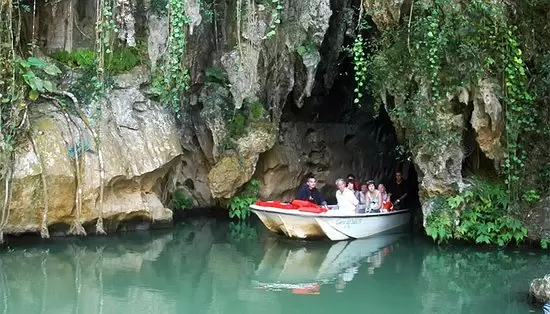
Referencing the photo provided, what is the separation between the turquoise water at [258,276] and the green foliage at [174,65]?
287 cm

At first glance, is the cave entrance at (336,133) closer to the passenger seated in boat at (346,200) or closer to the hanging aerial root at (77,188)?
the passenger seated in boat at (346,200)

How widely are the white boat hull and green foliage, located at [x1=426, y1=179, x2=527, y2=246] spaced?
150 centimetres

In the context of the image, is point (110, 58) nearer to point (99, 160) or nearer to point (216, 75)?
point (99, 160)

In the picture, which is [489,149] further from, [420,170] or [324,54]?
[324,54]

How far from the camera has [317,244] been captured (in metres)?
12.5

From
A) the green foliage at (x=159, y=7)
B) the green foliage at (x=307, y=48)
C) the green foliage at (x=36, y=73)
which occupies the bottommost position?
the green foliage at (x=36, y=73)

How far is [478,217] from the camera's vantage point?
11.7 m

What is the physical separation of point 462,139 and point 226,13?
5818mm

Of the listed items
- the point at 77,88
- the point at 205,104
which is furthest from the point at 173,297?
the point at 205,104

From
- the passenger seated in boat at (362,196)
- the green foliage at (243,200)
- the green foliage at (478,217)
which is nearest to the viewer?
the green foliage at (478,217)

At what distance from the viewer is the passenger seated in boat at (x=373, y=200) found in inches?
530

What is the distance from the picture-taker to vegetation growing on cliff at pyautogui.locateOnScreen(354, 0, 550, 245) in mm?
11148

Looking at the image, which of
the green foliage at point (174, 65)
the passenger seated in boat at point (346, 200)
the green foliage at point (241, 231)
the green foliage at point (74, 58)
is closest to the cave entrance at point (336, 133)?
the green foliage at point (241, 231)

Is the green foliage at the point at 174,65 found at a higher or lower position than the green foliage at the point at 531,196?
higher
